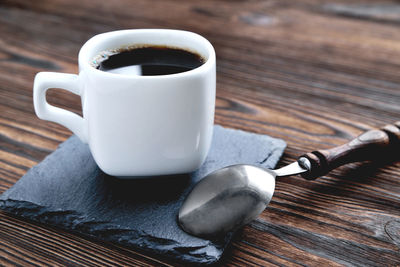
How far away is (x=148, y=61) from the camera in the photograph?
A: 2.24 ft

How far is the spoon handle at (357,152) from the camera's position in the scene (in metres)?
0.66

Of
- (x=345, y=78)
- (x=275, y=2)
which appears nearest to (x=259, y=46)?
(x=345, y=78)

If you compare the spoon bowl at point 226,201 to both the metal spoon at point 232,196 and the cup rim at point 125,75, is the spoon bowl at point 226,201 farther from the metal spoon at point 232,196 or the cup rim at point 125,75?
the cup rim at point 125,75

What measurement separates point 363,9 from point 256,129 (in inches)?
29.5

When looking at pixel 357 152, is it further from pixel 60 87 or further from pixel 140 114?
pixel 60 87

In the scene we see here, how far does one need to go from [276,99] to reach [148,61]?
1.10ft

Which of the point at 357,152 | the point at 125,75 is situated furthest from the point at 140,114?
the point at 357,152

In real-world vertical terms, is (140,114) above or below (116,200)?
above

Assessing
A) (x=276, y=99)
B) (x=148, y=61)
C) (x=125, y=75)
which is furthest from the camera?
(x=276, y=99)

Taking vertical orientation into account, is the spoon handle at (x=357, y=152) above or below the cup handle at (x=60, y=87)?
below

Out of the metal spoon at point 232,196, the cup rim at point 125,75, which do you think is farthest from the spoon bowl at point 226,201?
the cup rim at point 125,75

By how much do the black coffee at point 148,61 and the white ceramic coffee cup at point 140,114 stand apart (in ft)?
0.05

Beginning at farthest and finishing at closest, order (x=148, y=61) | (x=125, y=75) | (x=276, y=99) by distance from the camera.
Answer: (x=276, y=99), (x=148, y=61), (x=125, y=75)

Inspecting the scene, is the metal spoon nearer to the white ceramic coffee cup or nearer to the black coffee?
the white ceramic coffee cup
